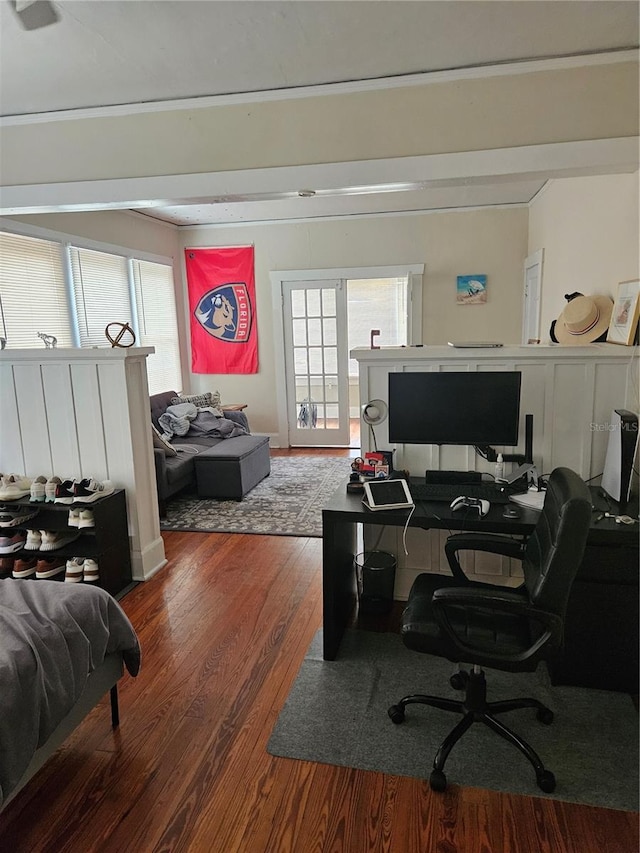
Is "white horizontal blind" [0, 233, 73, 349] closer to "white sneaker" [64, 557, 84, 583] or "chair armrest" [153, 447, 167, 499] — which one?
"chair armrest" [153, 447, 167, 499]

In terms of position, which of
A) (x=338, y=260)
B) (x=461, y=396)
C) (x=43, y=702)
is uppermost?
(x=338, y=260)

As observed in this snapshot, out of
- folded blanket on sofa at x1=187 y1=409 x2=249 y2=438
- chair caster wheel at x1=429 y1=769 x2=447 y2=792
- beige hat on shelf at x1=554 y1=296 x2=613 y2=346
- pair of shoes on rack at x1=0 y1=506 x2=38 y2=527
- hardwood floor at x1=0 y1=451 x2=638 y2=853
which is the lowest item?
hardwood floor at x1=0 y1=451 x2=638 y2=853

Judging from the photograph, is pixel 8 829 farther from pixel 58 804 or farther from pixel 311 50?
pixel 311 50

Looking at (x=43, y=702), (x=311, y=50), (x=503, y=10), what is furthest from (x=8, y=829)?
(x=503, y=10)

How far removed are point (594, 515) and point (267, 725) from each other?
61.4 inches

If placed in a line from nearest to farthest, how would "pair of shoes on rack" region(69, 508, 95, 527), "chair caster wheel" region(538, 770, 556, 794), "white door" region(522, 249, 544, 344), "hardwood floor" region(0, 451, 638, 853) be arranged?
"hardwood floor" region(0, 451, 638, 853) → "chair caster wheel" region(538, 770, 556, 794) → "pair of shoes on rack" region(69, 508, 95, 527) → "white door" region(522, 249, 544, 344)

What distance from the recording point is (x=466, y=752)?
6.11 feet

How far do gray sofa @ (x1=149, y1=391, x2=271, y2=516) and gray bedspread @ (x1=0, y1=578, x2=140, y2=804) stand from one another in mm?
2402

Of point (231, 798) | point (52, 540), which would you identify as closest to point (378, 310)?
point (52, 540)

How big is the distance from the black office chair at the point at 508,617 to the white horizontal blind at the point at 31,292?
3634mm

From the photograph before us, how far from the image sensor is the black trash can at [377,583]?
2746 mm

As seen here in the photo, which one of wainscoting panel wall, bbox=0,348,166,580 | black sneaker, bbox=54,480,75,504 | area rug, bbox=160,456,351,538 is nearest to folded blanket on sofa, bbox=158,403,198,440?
area rug, bbox=160,456,351,538

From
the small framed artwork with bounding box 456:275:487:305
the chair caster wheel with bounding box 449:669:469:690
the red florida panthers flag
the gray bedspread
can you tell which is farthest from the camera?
the red florida panthers flag

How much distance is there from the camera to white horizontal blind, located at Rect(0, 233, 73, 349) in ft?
12.8
